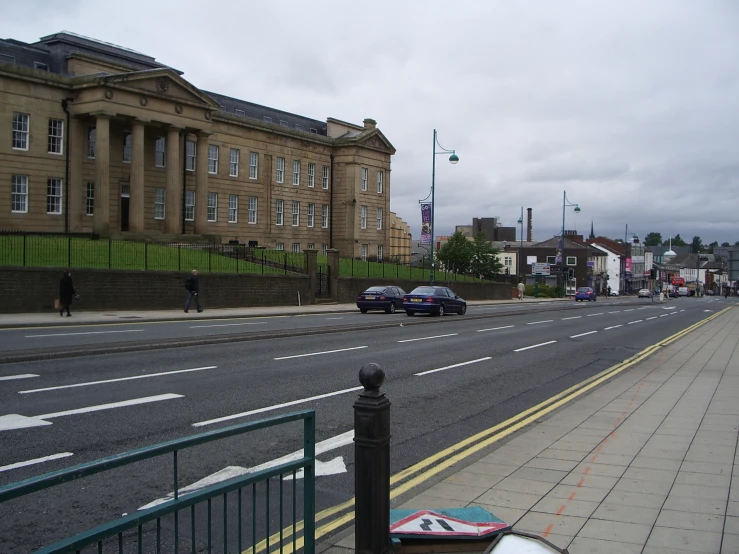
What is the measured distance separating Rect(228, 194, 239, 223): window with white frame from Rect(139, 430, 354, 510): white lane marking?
55387 mm

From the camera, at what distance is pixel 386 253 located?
79.6 meters

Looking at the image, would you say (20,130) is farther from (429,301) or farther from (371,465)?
(371,465)

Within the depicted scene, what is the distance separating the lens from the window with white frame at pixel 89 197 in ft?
168

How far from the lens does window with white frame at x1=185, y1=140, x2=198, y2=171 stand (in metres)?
58.9

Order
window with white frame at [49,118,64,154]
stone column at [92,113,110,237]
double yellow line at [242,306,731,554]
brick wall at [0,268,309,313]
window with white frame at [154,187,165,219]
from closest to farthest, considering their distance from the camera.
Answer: double yellow line at [242,306,731,554] → brick wall at [0,268,309,313] → stone column at [92,113,110,237] → window with white frame at [49,118,64,154] → window with white frame at [154,187,165,219]

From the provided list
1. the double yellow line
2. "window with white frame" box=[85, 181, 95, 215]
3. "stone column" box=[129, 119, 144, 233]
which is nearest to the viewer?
the double yellow line

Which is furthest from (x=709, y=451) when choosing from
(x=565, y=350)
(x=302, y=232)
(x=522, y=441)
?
(x=302, y=232)

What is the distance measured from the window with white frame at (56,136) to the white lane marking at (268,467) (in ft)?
153

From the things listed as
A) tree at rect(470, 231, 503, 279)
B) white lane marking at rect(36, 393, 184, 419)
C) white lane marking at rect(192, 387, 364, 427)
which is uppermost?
tree at rect(470, 231, 503, 279)

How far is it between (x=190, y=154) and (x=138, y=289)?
30.4 m

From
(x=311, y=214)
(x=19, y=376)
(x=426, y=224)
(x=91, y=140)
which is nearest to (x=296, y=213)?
(x=311, y=214)

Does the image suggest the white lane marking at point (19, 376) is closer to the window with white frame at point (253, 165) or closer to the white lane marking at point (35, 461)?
the white lane marking at point (35, 461)

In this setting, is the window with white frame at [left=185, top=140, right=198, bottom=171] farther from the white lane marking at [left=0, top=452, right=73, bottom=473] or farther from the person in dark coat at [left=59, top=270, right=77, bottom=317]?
the white lane marking at [left=0, top=452, right=73, bottom=473]

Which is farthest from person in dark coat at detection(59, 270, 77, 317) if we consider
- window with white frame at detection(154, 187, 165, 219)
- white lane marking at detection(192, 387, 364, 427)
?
window with white frame at detection(154, 187, 165, 219)
